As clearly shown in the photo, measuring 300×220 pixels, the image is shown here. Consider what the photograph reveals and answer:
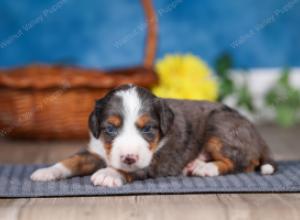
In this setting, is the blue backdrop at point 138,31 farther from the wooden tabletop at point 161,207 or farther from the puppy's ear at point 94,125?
the wooden tabletop at point 161,207

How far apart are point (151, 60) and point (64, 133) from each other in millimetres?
988

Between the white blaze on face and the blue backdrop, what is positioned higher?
the blue backdrop

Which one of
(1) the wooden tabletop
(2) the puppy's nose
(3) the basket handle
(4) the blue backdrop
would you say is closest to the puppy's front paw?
(1) the wooden tabletop

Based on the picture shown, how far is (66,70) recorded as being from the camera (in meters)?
5.74

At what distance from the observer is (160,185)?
323 cm

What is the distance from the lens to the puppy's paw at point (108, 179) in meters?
3.21

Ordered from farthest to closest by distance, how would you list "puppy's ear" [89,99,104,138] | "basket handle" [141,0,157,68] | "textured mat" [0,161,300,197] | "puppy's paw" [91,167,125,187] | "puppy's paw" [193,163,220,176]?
"basket handle" [141,0,157,68] < "puppy's paw" [193,163,220,176] < "puppy's ear" [89,99,104,138] < "puppy's paw" [91,167,125,187] < "textured mat" [0,161,300,197]

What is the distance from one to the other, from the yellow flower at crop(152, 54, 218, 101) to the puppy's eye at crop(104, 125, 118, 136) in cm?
182

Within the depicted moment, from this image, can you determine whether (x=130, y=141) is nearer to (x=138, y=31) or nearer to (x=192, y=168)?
(x=192, y=168)

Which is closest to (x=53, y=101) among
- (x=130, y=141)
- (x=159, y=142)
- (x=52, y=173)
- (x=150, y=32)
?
(x=150, y=32)

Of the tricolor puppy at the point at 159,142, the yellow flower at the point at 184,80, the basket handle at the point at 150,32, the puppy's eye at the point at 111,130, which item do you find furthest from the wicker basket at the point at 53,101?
the puppy's eye at the point at 111,130

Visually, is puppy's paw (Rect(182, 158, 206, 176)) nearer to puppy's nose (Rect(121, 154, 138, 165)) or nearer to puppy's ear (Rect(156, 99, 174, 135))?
puppy's ear (Rect(156, 99, 174, 135))

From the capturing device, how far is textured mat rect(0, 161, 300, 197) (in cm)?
309

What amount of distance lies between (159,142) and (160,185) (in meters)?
0.30
